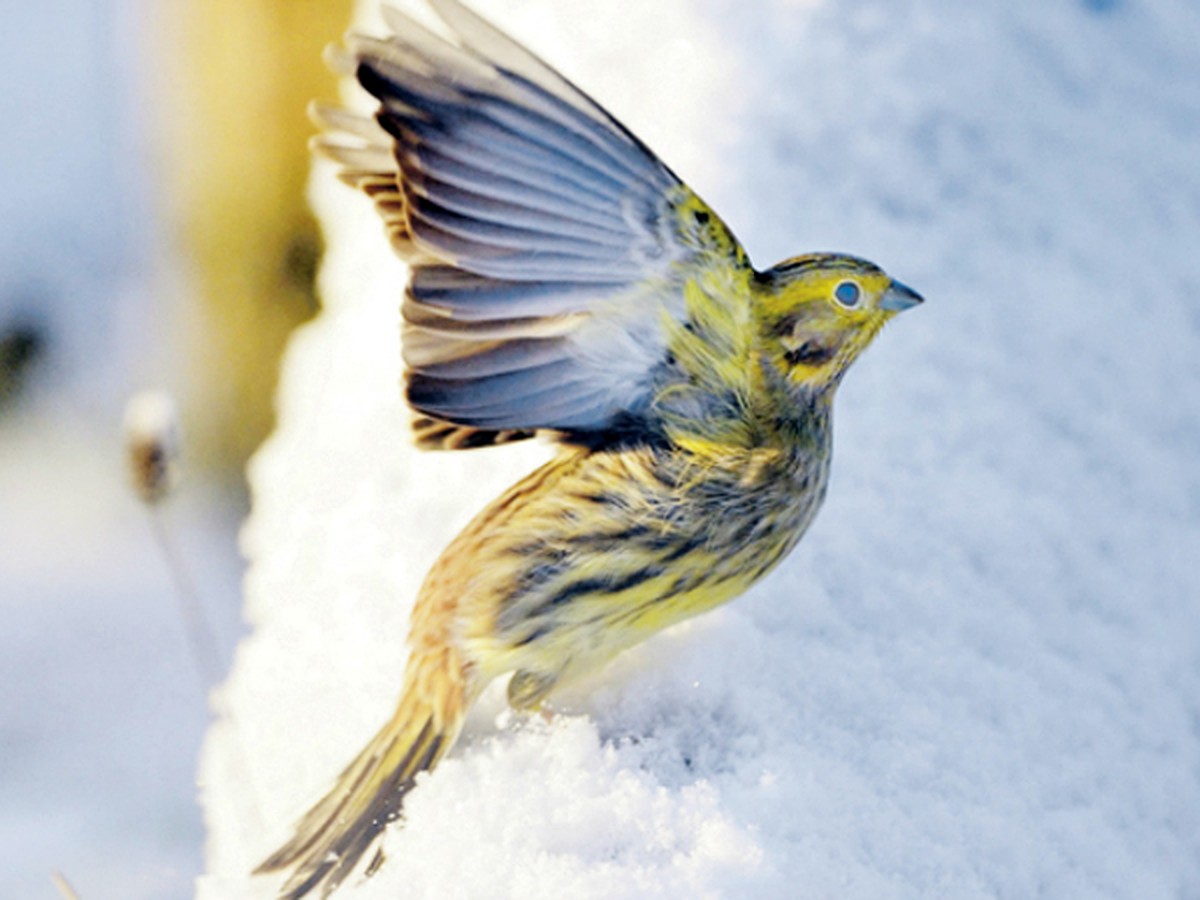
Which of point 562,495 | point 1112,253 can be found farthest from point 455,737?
point 1112,253

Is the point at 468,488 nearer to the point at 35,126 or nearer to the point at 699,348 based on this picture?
the point at 699,348

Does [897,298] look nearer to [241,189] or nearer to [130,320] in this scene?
[241,189]

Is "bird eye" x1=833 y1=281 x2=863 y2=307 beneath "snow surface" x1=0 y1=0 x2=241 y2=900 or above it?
above

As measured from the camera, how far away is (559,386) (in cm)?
147

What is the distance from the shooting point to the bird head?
5.26ft

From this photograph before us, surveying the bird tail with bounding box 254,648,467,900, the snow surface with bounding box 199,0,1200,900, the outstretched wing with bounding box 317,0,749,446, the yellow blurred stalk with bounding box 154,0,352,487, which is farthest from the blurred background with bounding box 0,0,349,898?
the outstretched wing with bounding box 317,0,749,446

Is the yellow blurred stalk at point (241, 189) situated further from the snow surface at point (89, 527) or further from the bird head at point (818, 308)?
the bird head at point (818, 308)

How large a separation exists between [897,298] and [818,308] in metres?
0.10

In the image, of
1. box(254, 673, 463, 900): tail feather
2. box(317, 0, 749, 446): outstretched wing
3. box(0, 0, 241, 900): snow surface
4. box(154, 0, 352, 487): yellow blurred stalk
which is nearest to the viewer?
box(317, 0, 749, 446): outstretched wing

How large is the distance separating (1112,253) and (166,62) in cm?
293

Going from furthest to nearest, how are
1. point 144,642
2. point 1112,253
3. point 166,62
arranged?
1. point 166,62
2. point 144,642
3. point 1112,253

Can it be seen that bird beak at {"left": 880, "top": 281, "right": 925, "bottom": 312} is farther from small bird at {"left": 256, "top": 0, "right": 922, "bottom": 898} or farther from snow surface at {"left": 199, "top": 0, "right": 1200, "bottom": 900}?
snow surface at {"left": 199, "top": 0, "right": 1200, "bottom": 900}

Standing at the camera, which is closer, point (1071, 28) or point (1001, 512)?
point (1001, 512)

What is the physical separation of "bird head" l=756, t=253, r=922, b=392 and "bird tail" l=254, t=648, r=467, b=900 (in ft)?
1.73
